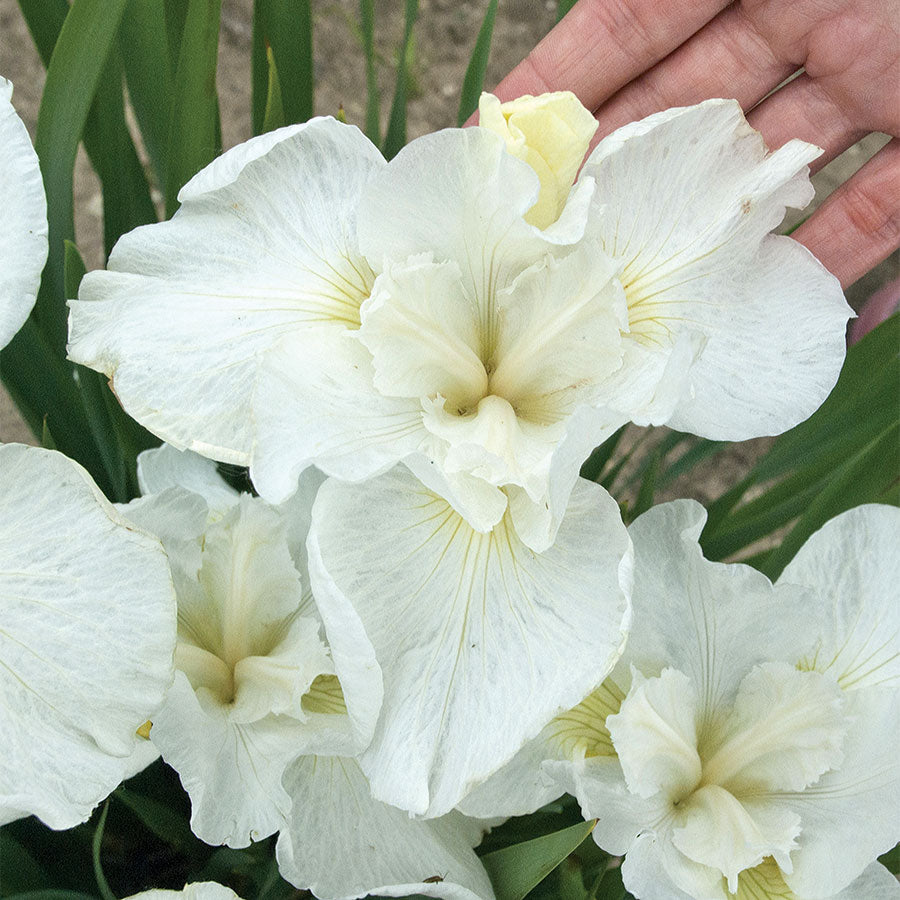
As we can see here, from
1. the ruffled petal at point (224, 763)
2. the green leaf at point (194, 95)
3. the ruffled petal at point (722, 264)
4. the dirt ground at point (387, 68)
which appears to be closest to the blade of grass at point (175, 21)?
the green leaf at point (194, 95)

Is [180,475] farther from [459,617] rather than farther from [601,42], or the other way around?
[601,42]

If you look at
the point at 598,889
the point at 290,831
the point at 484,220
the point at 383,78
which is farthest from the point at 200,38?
the point at 383,78

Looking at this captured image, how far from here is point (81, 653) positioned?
542 mm

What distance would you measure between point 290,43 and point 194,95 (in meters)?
0.19

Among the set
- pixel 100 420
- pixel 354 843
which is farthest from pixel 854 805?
pixel 100 420

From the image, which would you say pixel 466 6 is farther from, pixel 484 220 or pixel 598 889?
pixel 598 889

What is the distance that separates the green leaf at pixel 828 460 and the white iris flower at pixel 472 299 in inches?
9.3

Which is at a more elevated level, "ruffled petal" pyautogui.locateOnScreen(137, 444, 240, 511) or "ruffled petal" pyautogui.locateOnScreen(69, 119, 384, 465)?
"ruffled petal" pyautogui.locateOnScreen(69, 119, 384, 465)

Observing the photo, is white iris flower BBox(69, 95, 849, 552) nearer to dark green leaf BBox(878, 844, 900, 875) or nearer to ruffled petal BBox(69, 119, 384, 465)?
ruffled petal BBox(69, 119, 384, 465)

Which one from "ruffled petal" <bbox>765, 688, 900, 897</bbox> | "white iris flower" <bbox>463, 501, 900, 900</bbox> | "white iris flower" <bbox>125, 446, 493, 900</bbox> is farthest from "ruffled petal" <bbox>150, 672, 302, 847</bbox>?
"ruffled petal" <bbox>765, 688, 900, 897</bbox>

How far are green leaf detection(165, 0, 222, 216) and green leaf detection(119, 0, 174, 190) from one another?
2.1 inches

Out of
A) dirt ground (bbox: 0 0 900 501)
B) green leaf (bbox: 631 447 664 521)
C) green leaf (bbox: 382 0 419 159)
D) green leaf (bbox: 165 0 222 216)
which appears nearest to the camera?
green leaf (bbox: 165 0 222 216)

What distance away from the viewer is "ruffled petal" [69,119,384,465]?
1.98ft

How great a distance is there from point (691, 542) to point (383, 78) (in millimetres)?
1525
